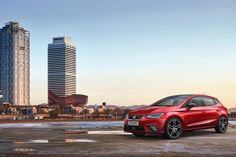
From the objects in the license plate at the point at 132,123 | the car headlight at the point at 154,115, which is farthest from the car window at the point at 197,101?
the license plate at the point at 132,123

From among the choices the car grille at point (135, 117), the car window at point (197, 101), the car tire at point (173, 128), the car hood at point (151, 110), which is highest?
the car window at point (197, 101)

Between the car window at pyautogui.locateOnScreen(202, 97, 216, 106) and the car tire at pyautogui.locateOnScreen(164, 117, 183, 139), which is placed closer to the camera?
the car tire at pyautogui.locateOnScreen(164, 117, 183, 139)

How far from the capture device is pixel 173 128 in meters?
12.4

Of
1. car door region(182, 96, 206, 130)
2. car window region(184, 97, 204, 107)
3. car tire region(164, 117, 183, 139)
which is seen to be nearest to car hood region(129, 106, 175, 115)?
car tire region(164, 117, 183, 139)

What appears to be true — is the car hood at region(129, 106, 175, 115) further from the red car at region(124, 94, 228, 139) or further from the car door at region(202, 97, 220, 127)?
the car door at region(202, 97, 220, 127)

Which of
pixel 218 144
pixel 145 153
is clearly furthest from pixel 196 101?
pixel 145 153

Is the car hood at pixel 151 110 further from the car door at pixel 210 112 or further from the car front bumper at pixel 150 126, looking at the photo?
the car door at pixel 210 112

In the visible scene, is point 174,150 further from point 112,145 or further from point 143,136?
point 143,136

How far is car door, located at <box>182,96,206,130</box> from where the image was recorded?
12.8m

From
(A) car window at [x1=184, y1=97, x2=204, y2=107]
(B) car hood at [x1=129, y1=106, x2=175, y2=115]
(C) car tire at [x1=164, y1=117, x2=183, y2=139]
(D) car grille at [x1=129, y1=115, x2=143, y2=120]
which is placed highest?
(A) car window at [x1=184, y1=97, x2=204, y2=107]

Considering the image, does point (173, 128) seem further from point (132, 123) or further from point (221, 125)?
point (221, 125)

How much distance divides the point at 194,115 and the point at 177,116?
875 millimetres

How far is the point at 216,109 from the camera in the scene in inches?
552

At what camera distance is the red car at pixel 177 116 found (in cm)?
1222
